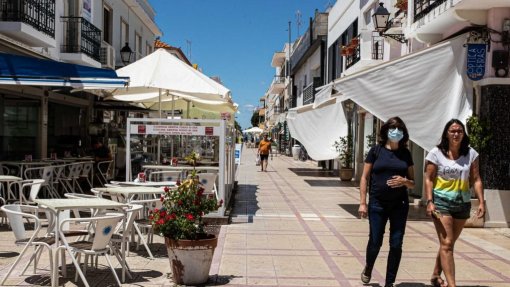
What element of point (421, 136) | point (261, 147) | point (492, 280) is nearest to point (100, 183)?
point (421, 136)

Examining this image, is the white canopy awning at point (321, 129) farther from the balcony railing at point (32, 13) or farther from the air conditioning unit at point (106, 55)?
the balcony railing at point (32, 13)

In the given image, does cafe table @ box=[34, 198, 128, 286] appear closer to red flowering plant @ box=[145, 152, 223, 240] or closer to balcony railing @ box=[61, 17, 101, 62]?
red flowering plant @ box=[145, 152, 223, 240]

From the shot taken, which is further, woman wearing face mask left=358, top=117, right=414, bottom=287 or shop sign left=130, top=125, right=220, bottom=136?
A: shop sign left=130, top=125, right=220, bottom=136

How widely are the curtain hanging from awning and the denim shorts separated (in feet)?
15.1

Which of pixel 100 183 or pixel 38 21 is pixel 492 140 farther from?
pixel 38 21

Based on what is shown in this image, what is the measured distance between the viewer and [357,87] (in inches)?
407

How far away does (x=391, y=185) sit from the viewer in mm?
5500

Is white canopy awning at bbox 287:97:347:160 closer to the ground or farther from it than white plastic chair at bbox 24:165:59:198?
farther from it

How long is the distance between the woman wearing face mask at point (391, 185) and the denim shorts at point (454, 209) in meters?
0.33

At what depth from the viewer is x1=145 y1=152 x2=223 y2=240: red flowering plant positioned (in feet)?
19.0

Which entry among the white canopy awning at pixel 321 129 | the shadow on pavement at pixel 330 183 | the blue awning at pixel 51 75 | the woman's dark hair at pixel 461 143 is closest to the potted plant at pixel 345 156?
the white canopy awning at pixel 321 129

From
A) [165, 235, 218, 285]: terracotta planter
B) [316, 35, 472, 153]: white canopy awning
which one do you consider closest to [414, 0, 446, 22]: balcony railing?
[316, 35, 472, 153]: white canopy awning

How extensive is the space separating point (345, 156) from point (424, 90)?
972 centimetres

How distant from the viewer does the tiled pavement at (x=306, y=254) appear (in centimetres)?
614
